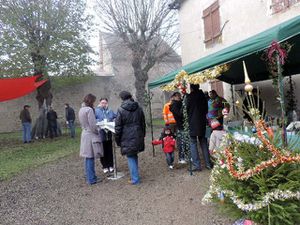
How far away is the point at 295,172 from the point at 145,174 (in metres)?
3.45

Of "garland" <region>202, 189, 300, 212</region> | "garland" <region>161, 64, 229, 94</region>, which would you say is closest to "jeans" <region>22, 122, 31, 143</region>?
"garland" <region>161, 64, 229, 94</region>

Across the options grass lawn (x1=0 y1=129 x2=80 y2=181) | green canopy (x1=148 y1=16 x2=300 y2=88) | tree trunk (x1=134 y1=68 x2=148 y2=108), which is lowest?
grass lawn (x1=0 y1=129 x2=80 y2=181)

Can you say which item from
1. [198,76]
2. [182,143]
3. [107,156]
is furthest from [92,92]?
[198,76]

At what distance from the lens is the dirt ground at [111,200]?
11.9ft

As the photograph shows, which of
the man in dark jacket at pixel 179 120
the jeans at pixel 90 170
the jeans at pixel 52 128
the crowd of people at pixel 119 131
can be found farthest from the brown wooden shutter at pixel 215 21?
the jeans at pixel 52 128

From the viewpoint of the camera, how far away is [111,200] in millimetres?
→ 4410

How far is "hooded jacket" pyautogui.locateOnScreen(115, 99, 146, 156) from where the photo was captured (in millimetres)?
4824

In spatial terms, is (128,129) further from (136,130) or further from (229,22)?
(229,22)

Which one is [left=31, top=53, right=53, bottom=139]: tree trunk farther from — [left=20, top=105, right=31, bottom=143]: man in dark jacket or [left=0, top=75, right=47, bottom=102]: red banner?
[left=0, top=75, right=47, bottom=102]: red banner

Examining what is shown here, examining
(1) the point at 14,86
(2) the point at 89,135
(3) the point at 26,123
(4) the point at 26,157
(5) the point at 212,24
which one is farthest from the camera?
(3) the point at 26,123

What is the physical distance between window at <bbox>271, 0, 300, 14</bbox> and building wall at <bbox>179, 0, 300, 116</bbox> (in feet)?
0.29

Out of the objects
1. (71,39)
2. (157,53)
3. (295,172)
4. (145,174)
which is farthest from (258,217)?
(157,53)

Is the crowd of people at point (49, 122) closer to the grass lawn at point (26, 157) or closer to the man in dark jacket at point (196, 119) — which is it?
the grass lawn at point (26, 157)

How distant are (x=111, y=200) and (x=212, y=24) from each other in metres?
7.79
